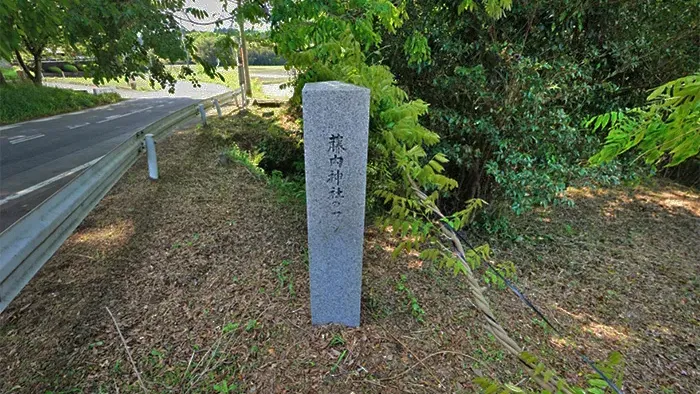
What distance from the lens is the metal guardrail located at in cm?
175

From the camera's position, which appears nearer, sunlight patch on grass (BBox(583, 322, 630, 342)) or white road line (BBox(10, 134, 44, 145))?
sunlight patch on grass (BBox(583, 322, 630, 342))

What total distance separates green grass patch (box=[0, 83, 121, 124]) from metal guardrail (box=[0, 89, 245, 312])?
1373cm

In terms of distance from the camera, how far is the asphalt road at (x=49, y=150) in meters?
5.35

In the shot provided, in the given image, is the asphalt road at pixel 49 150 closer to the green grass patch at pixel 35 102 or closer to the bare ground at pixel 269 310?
the green grass patch at pixel 35 102

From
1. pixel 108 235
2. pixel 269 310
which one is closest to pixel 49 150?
pixel 108 235

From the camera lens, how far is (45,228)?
214 centimetres

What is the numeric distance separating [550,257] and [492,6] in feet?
12.5

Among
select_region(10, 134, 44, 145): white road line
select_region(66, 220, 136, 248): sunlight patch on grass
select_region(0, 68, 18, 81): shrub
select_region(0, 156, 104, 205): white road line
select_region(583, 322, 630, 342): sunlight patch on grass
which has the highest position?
select_region(0, 68, 18, 81): shrub

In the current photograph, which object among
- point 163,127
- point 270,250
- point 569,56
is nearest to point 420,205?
point 270,250

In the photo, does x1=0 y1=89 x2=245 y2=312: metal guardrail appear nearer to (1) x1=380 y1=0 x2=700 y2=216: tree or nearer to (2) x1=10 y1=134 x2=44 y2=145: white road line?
(1) x1=380 y1=0 x2=700 y2=216: tree

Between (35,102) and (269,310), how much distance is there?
1794cm

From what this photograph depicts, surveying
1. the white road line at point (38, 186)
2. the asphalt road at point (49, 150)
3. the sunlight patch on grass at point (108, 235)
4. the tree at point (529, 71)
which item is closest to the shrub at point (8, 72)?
Result: the asphalt road at point (49, 150)

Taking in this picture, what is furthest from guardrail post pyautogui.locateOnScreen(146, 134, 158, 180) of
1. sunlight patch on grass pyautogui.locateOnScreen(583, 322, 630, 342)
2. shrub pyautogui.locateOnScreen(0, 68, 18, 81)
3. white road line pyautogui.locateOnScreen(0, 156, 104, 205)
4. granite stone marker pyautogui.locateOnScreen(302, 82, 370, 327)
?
shrub pyautogui.locateOnScreen(0, 68, 18, 81)

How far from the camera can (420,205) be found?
2.63m
